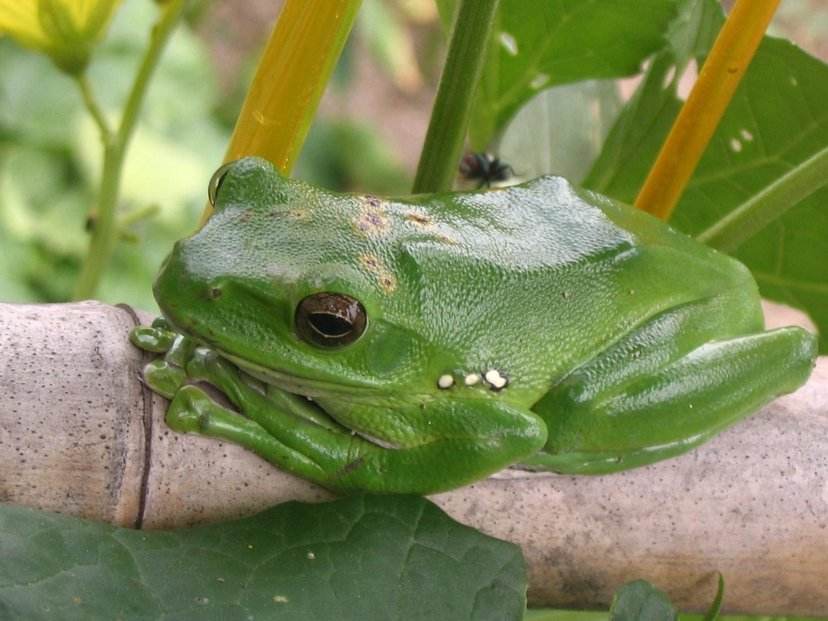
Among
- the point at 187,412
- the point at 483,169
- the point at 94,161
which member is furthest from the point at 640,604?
the point at 94,161

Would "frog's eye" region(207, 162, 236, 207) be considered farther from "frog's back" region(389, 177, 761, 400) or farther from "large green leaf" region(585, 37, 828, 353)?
"large green leaf" region(585, 37, 828, 353)

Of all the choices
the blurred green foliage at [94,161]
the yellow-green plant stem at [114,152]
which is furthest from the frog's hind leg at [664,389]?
the blurred green foliage at [94,161]

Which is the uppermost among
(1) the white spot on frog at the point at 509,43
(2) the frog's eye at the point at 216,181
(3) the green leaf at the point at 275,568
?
(1) the white spot on frog at the point at 509,43

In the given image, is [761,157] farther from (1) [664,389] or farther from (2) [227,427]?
(2) [227,427]

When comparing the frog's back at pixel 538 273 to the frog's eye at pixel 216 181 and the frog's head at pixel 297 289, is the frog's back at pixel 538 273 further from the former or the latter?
the frog's eye at pixel 216 181

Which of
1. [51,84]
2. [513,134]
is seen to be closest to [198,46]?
[51,84]

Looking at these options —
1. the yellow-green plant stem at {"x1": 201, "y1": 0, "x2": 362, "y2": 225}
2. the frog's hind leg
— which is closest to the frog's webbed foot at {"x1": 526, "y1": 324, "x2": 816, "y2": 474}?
the frog's hind leg

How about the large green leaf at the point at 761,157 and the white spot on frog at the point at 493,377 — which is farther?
the large green leaf at the point at 761,157

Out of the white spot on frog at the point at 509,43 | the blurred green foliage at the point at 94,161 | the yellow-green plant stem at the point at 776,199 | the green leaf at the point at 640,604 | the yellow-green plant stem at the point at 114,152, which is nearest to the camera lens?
the green leaf at the point at 640,604
